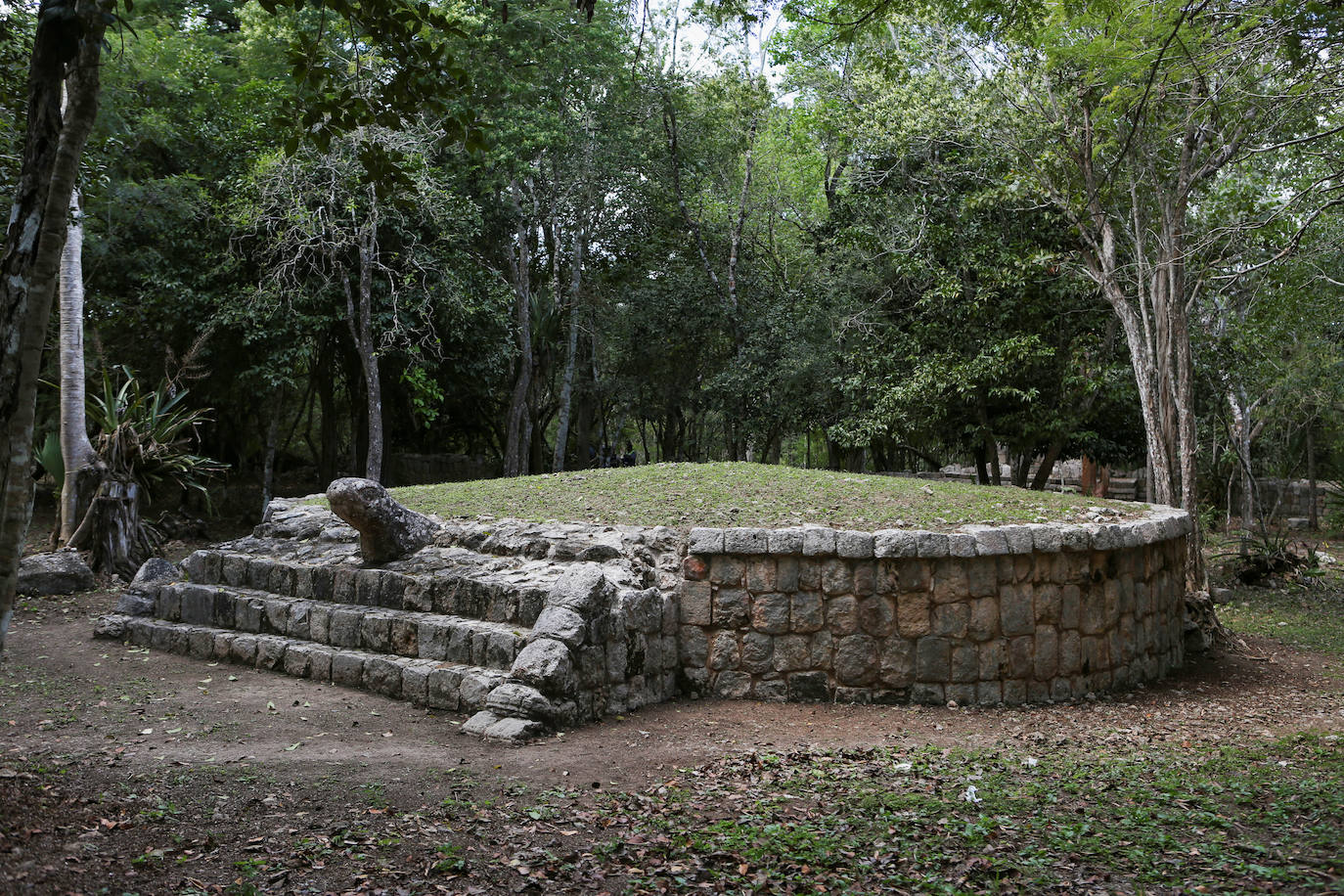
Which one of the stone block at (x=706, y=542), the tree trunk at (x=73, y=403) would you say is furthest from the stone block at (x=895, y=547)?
the tree trunk at (x=73, y=403)

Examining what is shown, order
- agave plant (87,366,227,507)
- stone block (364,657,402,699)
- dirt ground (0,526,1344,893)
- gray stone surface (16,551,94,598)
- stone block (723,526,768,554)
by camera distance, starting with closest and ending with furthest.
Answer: dirt ground (0,526,1344,893), stone block (364,657,402,699), stone block (723,526,768,554), gray stone surface (16,551,94,598), agave plant (87,366,227,507)

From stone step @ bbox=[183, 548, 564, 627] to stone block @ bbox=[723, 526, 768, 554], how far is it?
1.29m

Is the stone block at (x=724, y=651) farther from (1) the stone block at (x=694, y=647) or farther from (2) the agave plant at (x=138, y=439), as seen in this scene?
(2) the agave plant at (x=138, y=439)

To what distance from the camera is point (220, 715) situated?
6137 mm

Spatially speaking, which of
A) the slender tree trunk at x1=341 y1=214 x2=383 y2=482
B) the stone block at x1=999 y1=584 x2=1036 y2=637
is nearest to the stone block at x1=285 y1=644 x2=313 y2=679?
the stone block at x1=999 y1=584 x2=1036 y2=637

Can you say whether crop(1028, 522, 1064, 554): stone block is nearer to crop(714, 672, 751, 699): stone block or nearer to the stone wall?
the stone wall

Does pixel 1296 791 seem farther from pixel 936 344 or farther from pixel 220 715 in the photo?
pixel 936 344

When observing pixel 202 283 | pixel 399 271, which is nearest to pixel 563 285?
pixel 399 271

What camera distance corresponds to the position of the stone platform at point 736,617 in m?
6.59

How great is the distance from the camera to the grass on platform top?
25.3ft

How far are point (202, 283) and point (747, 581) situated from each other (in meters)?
11.7

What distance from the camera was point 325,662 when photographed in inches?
285

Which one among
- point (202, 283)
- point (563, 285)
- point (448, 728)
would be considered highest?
point (563, 285)

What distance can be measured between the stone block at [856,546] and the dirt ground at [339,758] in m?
1.10
